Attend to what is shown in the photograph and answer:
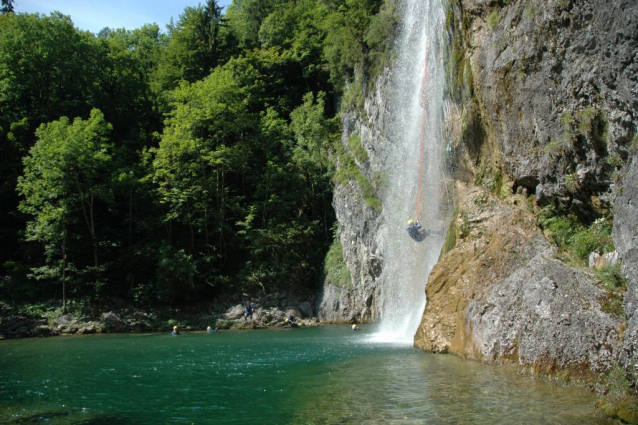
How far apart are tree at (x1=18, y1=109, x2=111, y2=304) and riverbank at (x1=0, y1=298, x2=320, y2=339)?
165 cm

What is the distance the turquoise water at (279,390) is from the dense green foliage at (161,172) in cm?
1418

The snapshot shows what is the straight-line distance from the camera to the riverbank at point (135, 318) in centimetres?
2830

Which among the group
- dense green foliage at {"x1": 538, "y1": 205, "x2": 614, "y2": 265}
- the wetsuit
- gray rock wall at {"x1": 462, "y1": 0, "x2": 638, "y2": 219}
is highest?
gray rock wall at {"x1": 462, "y1": 0, "x2": 638, "y2": 219}

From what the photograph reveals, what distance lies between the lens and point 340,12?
3662 centimetres

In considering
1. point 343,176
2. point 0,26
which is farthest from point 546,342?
point 0,26

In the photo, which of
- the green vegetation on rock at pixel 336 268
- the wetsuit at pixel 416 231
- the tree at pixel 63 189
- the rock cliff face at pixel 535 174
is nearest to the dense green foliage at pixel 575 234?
the rock cliff face at pixel 535 174

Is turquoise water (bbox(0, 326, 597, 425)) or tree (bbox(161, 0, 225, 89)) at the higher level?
tree (bbox(161, 0, 225, 89))

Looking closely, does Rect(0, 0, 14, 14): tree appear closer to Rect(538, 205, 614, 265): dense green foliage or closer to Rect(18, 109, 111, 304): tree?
Rect(18, 109, 111, 304): tree

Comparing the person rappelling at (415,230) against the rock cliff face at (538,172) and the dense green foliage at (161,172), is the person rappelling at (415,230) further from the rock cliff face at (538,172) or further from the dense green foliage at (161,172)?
the dense green foliage at (161,172)

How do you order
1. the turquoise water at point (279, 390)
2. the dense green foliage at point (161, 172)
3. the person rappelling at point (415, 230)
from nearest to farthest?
1. the turquoise water at point (279, 390)
2. the person rappelling at point (415, 230)
3. the dense green foliage at point (161, 172)

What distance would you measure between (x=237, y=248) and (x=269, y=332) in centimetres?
1088

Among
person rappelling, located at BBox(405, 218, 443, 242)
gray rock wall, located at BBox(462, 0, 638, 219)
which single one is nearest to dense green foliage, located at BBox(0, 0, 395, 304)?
person rappelling, located at BBox(405, 218, 443, 242)

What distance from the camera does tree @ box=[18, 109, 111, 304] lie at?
31.2m

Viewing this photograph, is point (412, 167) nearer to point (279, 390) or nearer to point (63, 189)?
point (279, 390)
